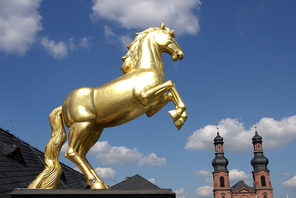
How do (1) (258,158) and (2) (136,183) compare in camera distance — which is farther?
(1) (258,158)

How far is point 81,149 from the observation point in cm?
491

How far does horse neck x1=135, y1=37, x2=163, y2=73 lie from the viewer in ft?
17.7

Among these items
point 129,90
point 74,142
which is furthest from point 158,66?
point 74,142

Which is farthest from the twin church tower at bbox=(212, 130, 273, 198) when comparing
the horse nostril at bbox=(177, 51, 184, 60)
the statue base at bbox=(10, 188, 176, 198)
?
the statue base at bbox=(10, 188, 176, 198)

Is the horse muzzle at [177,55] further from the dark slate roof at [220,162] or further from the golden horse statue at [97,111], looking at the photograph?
the dark slate roof at [220,162]

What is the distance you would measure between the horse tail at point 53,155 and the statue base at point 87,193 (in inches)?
9.0

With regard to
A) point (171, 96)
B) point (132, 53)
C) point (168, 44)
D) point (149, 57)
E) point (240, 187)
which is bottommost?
point (171, 96)

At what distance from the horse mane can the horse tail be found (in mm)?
1342

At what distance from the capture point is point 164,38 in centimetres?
570

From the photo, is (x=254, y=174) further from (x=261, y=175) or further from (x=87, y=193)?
(x=87, y=193)

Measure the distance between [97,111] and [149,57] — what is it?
139 cm

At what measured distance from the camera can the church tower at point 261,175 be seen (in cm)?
7819

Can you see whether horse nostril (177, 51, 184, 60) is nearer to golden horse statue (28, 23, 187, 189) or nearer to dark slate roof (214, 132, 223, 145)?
golden horse statue (28, 23, 187, 189)

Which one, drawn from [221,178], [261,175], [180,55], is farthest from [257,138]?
[180,55]
